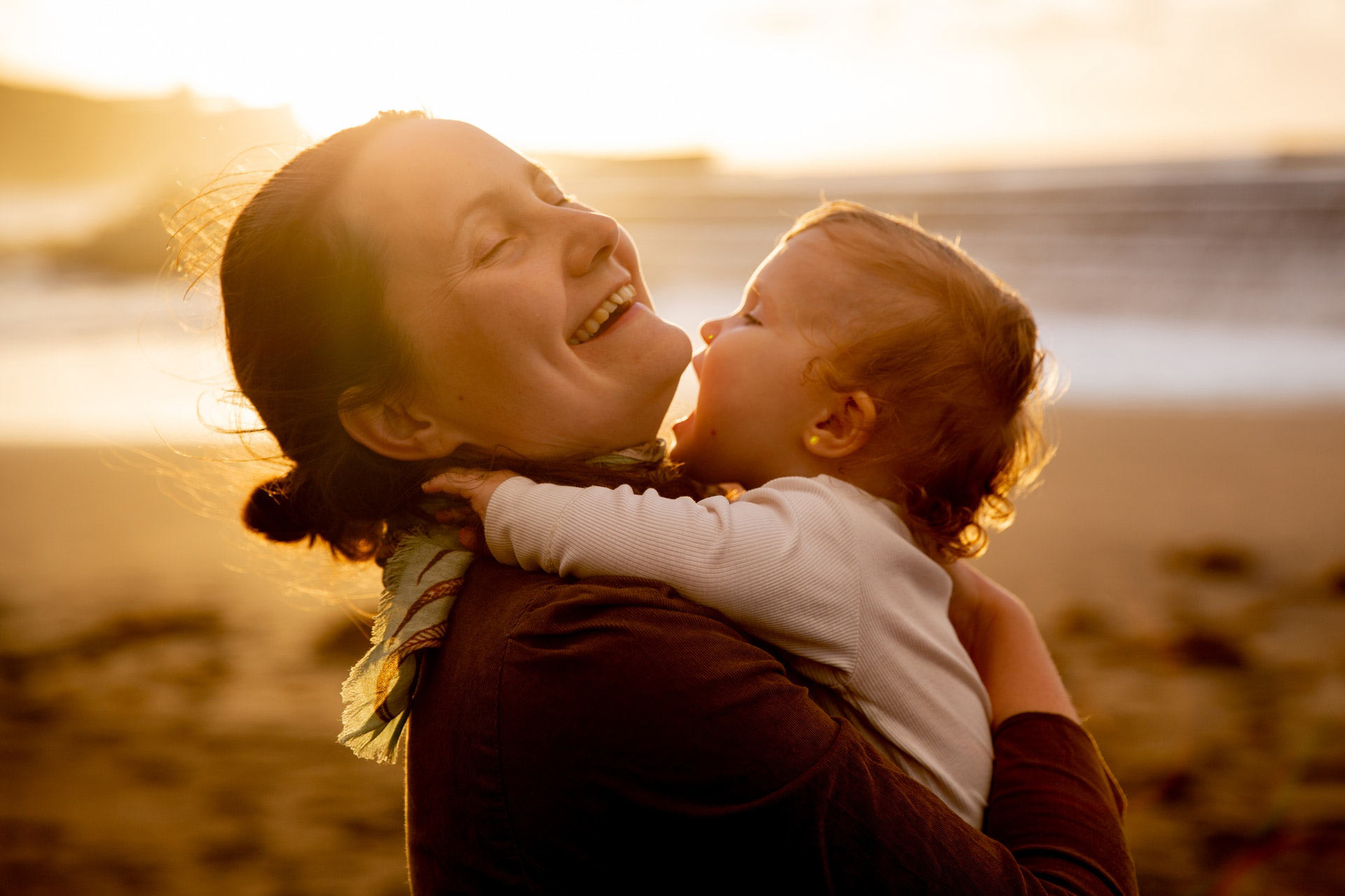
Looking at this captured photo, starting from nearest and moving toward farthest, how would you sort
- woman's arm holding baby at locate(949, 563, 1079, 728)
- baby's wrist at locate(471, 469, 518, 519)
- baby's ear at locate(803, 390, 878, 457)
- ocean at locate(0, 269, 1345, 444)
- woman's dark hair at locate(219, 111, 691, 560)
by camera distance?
baby's wrist at locate(471, 469, 518, 519), woman's dark hair at locate(219, 111, 691, 560), woman's arm holding baby at locate(949, 563, 1079, 728), baby's ear at locate(803, 390, 878, 457), ocean at locate(0, 269, 1345, 444)

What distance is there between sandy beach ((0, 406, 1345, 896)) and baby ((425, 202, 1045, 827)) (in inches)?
27.2

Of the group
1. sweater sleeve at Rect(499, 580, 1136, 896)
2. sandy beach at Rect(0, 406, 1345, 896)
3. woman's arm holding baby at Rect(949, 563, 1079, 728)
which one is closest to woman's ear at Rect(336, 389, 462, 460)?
sandy beach at Rect(0, 406, 1345, 896)

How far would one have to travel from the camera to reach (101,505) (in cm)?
662

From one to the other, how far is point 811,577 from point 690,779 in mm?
356

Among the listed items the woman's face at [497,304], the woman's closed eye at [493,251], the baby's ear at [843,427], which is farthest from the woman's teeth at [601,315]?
the baby's ear at [843,427]

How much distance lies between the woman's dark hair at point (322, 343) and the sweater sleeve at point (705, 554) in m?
0.15

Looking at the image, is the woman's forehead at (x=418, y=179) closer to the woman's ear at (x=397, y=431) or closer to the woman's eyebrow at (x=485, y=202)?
the woman's eyebrow at (x=485, y=202)

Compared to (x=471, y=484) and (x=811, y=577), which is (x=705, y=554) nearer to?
(x=811, y=577)

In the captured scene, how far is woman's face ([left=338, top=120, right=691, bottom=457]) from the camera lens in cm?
150

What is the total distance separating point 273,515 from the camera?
5.65 ft

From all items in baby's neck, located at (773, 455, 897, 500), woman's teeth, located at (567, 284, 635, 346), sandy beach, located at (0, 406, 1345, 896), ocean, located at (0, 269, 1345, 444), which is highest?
woman's teeth, located at (567, 284, 635, 346)

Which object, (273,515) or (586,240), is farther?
(273,515)

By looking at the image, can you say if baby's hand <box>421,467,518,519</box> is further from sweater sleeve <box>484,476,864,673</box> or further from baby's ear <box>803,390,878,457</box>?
baby's ear <box>803,390,878,457</box>

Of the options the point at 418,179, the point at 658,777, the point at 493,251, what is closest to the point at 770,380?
the point at 493,251
